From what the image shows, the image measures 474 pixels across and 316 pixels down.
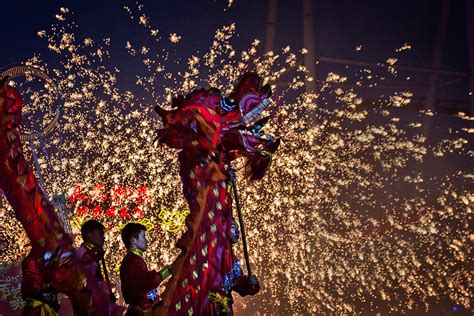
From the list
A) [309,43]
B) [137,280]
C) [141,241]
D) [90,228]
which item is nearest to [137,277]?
[137,280]

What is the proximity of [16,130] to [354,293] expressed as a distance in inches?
400

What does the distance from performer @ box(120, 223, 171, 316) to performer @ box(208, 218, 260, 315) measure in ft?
1.15

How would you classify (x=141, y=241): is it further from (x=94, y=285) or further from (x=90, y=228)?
(x=94, y=285)

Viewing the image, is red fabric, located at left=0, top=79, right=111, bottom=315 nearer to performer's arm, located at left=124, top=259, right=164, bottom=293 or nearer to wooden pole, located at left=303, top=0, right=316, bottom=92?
performer's arm, located at left=124, top=259, right=164, bottom=293

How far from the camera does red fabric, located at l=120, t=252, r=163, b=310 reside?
3.22 m

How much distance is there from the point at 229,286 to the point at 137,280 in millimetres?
590

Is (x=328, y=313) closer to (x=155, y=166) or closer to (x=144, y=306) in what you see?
(x=155, y=166)

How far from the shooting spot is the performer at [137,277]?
10.6ft

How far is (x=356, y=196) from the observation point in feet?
44.0

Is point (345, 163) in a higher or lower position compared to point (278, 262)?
higher

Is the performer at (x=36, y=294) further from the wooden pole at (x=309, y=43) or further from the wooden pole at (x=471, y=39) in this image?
the wooden pole at (x=471, y=39)

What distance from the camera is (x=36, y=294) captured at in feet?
9.76

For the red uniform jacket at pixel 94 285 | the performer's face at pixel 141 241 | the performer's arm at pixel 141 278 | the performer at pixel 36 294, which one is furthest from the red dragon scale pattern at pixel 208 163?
the performer at pixel 36 294

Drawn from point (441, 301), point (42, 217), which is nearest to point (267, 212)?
point (441, 301)
